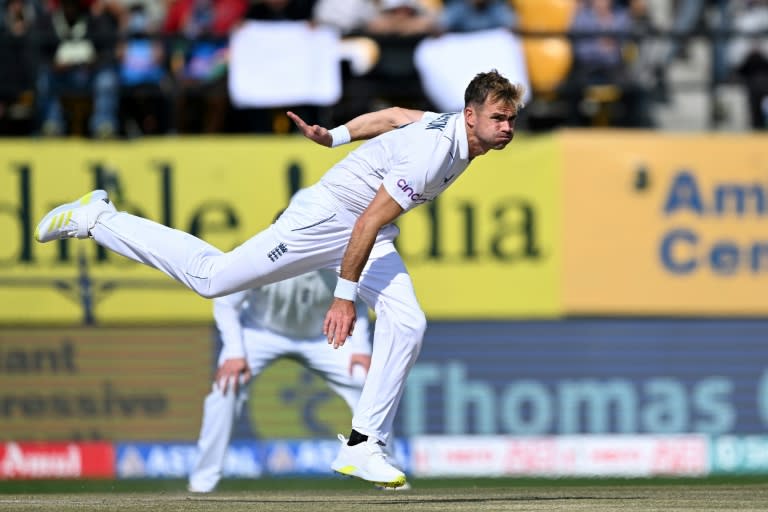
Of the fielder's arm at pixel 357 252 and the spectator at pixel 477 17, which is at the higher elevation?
the spectator at pixel 477 17

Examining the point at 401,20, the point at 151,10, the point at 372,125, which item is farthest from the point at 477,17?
the point at 372,125

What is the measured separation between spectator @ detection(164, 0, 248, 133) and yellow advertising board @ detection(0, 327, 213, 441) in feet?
6.60

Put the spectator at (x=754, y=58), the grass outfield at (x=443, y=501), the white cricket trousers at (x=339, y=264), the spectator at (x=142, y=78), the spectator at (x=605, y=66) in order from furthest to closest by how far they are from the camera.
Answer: the spectator at (x=754, y=58) → the spectator at (x=605, y=66) → the spectator at (x=142, y=78) → the white cricket trousers at (x=339, y=264) → the grass outfield at (x=443, y=501)

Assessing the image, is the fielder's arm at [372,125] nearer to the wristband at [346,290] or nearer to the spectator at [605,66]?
the wristband at [346,290]

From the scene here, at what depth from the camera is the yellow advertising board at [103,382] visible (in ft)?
47.6

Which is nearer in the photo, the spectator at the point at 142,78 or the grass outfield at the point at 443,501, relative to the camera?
the grass outfield at the point at 443,501

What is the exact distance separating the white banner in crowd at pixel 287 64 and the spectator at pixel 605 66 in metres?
2.24

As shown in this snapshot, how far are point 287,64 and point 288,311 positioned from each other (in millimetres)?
3615

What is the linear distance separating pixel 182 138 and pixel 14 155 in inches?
59.3

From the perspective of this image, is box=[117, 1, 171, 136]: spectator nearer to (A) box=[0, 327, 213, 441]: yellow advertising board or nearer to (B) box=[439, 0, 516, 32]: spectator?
(A) box=[0, 327, 213, 441]: yellow advertising board

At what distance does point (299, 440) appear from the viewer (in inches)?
568

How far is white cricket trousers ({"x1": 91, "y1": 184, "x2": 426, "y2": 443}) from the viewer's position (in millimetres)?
8727

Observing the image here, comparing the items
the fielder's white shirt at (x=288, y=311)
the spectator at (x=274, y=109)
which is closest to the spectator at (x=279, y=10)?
the spectator at (x=274, y=109)

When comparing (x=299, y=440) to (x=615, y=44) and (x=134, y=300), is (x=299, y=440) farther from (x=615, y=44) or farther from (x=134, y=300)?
(x=615, y=44)
